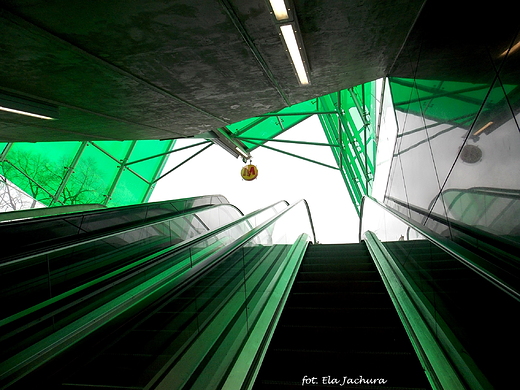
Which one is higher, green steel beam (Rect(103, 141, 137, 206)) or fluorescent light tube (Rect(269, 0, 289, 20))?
green steel beam (Rect(103, 141, 137, 206))

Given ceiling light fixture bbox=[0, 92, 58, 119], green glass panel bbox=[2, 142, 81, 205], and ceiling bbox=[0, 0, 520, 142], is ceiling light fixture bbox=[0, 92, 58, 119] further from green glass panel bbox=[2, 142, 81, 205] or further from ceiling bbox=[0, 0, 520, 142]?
green glass panel bbox=[2, 142, 81, 205]

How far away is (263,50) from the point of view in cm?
371

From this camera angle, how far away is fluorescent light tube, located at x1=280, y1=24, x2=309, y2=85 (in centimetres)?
331

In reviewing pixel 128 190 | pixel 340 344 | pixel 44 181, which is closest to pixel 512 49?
pixel 340 344

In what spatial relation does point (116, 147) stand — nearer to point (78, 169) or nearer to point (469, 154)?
point (78, 169)

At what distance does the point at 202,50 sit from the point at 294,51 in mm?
1051

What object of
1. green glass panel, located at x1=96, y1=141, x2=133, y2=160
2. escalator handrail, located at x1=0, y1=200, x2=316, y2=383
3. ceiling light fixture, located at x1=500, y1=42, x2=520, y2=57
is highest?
green glass panel, located at x1=96, y1=141, x2=133, y2=160

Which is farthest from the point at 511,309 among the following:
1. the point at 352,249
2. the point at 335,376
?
the point at 352,249

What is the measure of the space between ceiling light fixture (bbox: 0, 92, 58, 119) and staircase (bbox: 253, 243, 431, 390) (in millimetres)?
3908

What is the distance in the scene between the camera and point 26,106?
13.0 ft

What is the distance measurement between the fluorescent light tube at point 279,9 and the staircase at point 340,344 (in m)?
3.11

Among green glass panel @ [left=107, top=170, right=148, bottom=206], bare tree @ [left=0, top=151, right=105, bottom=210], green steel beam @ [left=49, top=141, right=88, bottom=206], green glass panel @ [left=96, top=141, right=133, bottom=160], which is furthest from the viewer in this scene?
green glass panel @ [left=107, top=170, right=148, bottom=206]

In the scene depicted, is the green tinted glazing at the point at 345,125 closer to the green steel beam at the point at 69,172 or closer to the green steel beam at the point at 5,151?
the green steel beam at the point at 69,172

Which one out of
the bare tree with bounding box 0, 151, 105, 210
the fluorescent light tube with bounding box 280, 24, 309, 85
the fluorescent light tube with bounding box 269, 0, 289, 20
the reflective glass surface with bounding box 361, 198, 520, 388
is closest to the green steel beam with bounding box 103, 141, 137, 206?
the bare tree with bounding box 0, 151, 105, 210
